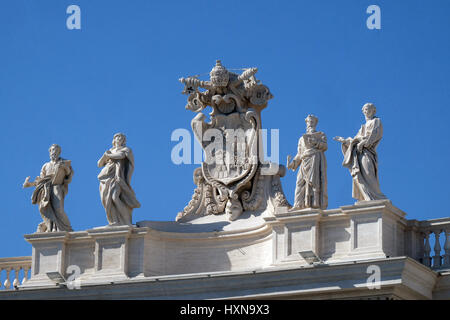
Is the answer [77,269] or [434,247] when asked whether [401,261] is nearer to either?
[434,247]

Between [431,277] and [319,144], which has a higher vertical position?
[319,144]

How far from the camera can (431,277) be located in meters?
40.3

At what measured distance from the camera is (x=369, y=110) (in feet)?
137

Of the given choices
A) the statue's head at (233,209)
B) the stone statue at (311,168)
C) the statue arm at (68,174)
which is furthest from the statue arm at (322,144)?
the statue arm at (68,174)

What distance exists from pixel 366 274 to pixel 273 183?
13.1 ft

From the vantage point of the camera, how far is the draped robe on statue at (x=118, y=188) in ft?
142

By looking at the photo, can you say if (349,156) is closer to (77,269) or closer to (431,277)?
(431,277)

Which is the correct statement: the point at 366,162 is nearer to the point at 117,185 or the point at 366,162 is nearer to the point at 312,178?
the point at 312,178

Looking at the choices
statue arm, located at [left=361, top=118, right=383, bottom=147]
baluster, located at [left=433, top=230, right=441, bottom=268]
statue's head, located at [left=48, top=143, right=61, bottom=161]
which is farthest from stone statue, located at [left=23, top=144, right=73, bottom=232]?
baluster, located at [left=433, top=230, right=441, bottom=268]

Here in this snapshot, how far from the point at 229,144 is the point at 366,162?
12.3 feet

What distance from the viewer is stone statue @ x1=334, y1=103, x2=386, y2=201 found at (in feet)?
135

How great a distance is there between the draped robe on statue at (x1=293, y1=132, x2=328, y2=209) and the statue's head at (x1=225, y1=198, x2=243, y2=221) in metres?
1.85
